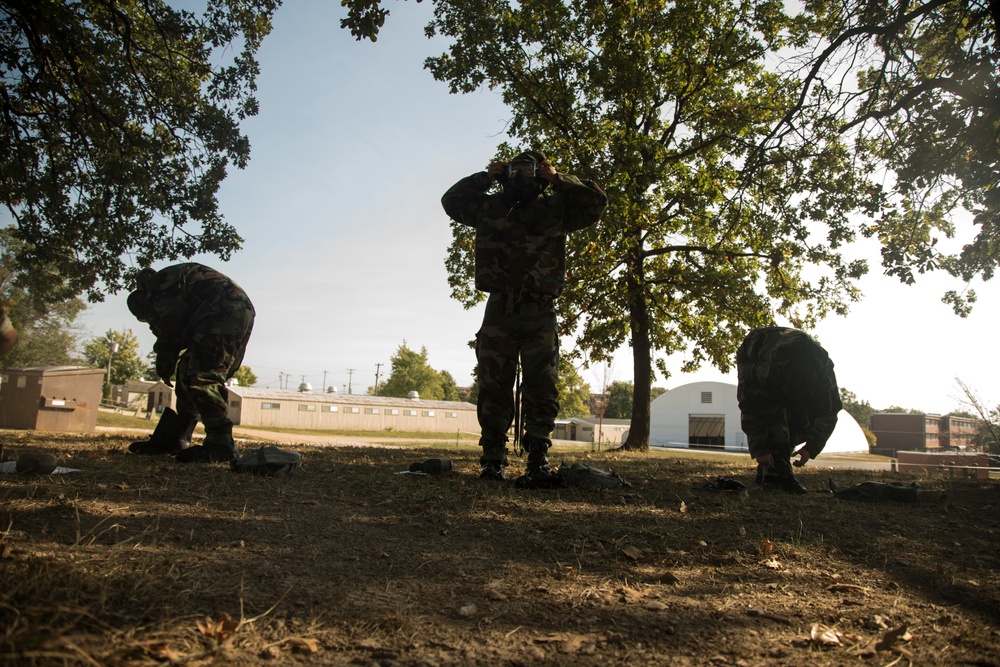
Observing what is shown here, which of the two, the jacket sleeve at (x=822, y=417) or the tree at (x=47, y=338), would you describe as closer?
the jacket sleeve at (x=822, y=417)

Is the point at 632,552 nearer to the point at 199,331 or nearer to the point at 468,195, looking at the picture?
the point at 468,195

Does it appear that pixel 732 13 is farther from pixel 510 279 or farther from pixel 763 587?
pixel 763 587

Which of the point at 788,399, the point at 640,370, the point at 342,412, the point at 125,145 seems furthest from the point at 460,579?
the point at 342,412

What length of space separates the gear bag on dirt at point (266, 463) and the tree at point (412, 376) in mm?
62041

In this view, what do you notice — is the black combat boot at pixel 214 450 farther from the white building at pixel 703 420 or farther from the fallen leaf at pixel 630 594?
the white building at pixel 703 420

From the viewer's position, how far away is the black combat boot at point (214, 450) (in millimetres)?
5344

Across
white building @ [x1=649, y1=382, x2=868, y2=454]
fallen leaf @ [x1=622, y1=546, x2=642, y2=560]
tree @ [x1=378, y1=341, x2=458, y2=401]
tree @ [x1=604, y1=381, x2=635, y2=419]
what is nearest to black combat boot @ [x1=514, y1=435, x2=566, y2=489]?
fallen leaf @ [x1=622, y1=546, x2=642, y2=560]

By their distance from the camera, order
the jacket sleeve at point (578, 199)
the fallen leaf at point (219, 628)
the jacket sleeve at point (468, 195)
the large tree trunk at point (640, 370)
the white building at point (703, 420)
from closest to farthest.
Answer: the fallen leaf at point (219, 628)
the jacket sleeve at point (578, 199)
the jacket sleeve at point (468, 195)
the large tree trunk at point (640, 370)
the white building at point (703, 420)

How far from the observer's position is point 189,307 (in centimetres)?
589

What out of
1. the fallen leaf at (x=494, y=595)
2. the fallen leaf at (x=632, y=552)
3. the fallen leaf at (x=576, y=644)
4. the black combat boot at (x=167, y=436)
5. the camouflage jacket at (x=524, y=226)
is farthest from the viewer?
the black combat boot at (x=167, y=436)

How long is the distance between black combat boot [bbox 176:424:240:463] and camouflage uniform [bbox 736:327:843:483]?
4.96m

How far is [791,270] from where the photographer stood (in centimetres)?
1728

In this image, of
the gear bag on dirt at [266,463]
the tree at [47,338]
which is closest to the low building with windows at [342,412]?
the tree at [47,338]

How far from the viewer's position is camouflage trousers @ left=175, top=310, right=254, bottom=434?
5.49m
